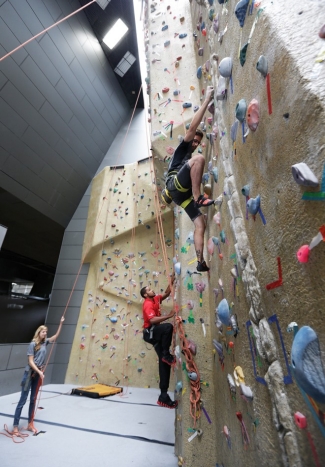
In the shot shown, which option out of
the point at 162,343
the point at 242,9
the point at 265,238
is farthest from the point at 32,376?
the point at 242,9

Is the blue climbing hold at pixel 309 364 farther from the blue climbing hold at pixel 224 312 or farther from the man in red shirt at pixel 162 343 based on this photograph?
the man in red shirt at pixel 162 343

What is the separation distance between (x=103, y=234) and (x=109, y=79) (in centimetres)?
293

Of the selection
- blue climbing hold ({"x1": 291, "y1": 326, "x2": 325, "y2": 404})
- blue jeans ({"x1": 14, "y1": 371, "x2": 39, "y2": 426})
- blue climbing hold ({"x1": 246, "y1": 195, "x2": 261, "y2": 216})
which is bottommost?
blue jeans ({"x1": 14, "y1": 371, "x2": 39, "y2": 426})

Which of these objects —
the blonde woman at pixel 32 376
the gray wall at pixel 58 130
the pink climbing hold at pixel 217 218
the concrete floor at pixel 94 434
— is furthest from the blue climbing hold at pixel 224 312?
the gray wall at pixel 58 130

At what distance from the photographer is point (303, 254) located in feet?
1.90

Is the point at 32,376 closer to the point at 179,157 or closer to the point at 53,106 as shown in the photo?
the point at 179,157

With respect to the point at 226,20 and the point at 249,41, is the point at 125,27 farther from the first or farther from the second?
the point at 249,41

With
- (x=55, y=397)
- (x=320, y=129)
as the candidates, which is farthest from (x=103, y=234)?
(x=320, y=129)

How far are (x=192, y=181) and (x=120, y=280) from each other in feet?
10.3

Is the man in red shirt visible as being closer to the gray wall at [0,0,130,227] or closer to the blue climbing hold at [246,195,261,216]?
the blue climbing hold at [246,195,261,216]

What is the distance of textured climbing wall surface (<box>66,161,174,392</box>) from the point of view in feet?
13.2

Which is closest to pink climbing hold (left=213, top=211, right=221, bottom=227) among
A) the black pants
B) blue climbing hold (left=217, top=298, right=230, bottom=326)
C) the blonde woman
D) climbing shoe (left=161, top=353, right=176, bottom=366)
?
blue climbing hold (left=217, top=298, right=230, bottom=326)

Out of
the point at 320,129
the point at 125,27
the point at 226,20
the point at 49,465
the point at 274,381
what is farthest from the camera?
the point at 125,27

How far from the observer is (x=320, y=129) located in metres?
0.54
